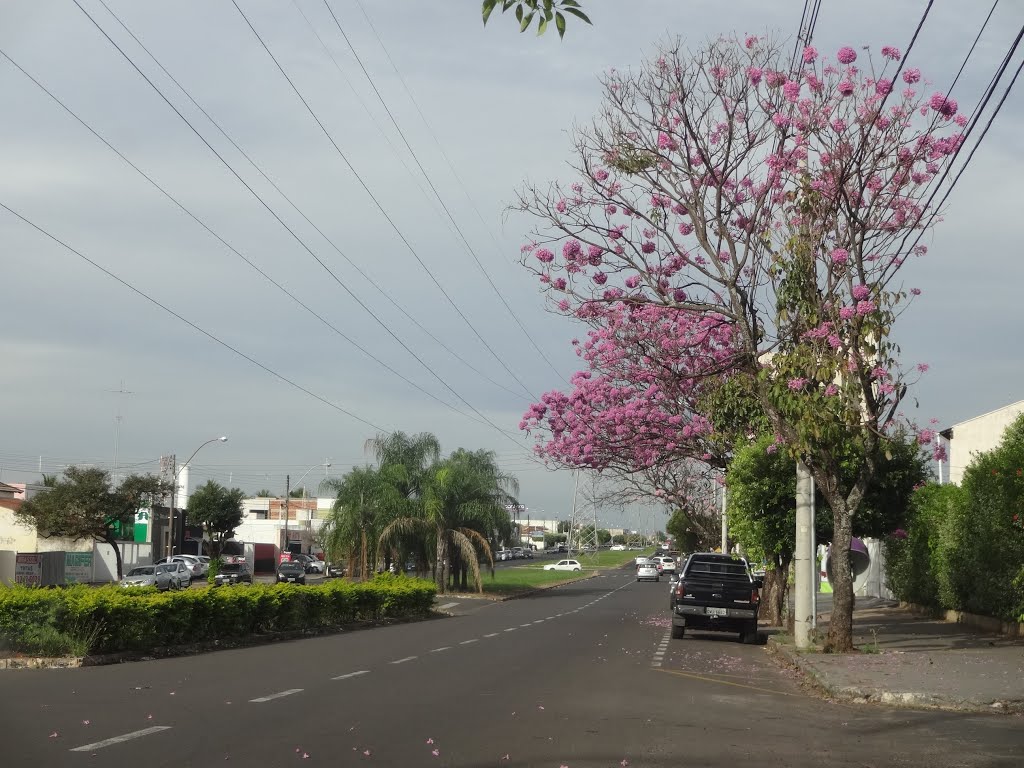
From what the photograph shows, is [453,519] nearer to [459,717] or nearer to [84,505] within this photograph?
[84,505]

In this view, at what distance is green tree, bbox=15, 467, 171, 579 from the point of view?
209 feet

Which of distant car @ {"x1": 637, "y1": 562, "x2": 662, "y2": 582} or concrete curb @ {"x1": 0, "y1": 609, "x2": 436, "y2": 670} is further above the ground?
concrete curb @ {"x1": 0, "y1": 609, "x2": 436, "y2": 670}

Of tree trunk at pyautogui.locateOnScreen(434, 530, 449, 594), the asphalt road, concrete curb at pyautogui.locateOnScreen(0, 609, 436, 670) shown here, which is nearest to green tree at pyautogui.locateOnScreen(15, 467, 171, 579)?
tree trunk at pyautogui.locateOnScreen(434, 530, 449, 594)

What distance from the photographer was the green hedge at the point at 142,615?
17.8 m

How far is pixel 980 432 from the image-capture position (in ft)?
134

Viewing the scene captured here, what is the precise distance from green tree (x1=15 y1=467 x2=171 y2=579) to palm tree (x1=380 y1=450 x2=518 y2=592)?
19565 mm

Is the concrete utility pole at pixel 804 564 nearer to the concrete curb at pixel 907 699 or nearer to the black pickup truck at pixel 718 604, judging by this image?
the black pickup truck at pixel 718 604

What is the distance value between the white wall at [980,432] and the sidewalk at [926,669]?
1342 cm

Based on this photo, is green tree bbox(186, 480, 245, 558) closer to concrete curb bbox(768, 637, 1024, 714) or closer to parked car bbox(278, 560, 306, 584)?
parked car bbox(278, 560, 306, 584)

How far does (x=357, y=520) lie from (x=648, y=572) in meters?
37.3

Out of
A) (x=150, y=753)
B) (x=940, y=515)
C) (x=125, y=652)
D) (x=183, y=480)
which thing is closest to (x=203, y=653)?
(x=125, y=652)

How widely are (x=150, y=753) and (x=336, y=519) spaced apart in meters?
45.1

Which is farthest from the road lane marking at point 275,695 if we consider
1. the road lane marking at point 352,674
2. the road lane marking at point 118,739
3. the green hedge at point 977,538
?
the green hedge at point 977,538

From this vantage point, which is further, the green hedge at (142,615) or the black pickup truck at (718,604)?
the black pickup truck at (718,604)
